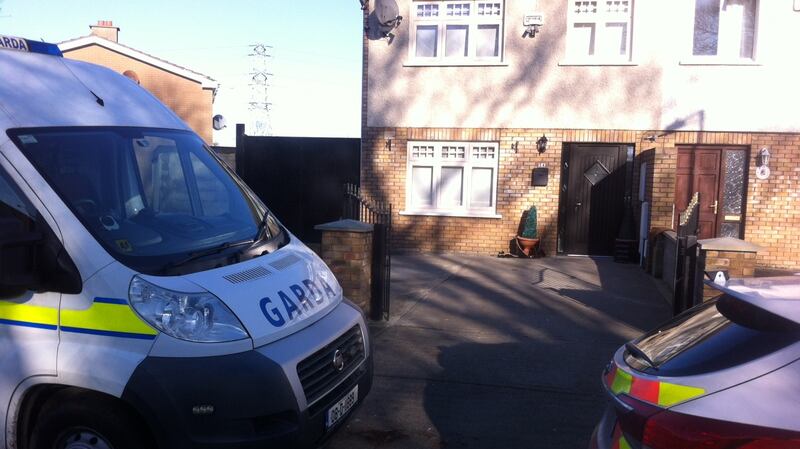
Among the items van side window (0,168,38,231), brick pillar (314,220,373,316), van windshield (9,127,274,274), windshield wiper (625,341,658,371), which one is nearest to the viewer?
windshield wiper (625,341,658,371)

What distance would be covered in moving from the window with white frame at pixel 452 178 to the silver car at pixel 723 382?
10811 mm

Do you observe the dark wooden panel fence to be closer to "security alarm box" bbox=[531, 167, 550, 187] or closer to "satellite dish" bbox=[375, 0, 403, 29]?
"satellite dish" bbox=[375, 0, 403, 29]

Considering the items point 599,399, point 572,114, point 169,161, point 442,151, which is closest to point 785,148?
point 572,114

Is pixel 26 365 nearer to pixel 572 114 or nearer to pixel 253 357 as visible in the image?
pixel 253 357

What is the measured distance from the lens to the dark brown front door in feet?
43.7

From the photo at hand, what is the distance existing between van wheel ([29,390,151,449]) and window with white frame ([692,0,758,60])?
1220cm

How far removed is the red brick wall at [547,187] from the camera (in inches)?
492

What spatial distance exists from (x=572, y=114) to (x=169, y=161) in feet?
32.4

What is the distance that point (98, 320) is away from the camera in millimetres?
3418

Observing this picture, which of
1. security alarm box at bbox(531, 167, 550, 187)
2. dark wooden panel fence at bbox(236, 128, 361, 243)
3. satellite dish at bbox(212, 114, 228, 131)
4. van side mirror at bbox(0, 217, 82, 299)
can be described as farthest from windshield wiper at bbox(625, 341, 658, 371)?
satellite dish at bbox(212, 114, 228, 131)

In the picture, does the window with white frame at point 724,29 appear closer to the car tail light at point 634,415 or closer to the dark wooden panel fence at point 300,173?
the dark wooden panel fence at point 300,173

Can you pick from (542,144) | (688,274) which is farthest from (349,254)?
(542,144)

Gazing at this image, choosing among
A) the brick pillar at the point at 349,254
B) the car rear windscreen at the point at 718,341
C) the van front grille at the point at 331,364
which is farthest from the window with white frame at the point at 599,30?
the car rear windscreen at the point at 718,341

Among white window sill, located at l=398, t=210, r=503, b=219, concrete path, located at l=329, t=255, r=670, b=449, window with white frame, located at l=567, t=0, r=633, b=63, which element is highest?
window with white frame, located at l=567, t=0, r=633, b=63
